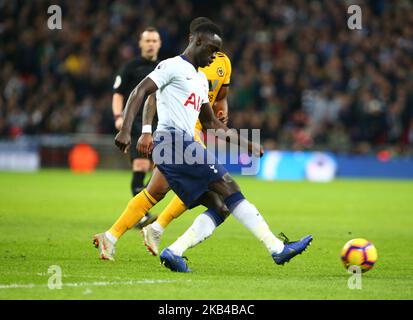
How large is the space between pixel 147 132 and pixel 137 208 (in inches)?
52.8

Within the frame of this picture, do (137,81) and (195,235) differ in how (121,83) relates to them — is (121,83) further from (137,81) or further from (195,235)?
→ (195,235)

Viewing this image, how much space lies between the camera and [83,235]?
38.9 ft

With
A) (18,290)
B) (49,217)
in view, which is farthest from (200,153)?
(49,217)

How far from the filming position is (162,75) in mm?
8391

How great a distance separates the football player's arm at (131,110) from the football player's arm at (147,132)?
15 cm

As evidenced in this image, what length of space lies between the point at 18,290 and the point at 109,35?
21.4 meters

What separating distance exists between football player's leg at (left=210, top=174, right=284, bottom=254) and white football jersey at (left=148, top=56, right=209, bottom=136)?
60 cm

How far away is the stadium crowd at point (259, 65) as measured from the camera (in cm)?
2550

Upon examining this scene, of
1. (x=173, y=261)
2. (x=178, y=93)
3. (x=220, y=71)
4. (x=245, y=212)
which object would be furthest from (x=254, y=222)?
(x=220, y=71)

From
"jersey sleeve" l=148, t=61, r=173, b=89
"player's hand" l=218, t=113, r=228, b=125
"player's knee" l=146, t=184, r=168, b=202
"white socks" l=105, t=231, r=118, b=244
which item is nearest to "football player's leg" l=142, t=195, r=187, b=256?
"player's knee" l=146, t=184, r=168, b=202

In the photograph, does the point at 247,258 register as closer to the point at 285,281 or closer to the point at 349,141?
the point at 285,281

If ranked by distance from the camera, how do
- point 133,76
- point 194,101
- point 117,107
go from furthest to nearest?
1. point 133,76
2. point 117,107
3. point 194,101

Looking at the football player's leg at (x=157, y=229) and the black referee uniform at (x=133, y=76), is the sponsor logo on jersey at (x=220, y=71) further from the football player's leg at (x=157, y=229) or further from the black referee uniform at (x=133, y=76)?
the black referee uniform at (x=133, y=76)
